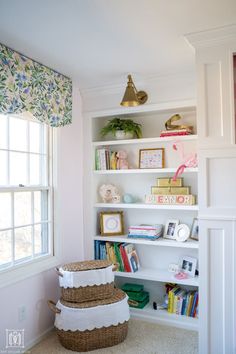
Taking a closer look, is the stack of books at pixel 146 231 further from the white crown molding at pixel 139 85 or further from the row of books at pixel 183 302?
the white crown molding at pixel 139 85

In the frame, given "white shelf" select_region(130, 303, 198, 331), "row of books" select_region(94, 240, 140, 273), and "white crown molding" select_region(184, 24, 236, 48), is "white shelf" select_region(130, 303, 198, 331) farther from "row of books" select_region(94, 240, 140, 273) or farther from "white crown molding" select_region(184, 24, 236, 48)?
"white crown molding" select_region(184, 24, 236, 48)

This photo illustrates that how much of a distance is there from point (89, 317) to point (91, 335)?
0.15 metres

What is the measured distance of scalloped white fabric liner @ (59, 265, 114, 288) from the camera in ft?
8.16

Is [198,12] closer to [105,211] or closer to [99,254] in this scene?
[105,211]

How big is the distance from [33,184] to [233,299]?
1885 mm

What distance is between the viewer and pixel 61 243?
2.93m

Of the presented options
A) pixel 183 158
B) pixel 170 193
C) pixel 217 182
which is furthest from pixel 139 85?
pixel 217 182

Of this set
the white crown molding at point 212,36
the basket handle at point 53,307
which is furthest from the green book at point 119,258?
the white crown molding at point 212,36

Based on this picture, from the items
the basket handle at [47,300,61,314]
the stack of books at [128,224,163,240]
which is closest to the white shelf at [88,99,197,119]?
the stack of books at [128,224,163,240]

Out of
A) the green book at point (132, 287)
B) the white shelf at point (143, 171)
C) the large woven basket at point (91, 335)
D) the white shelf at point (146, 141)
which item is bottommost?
the large woven basket at point (91, 335)

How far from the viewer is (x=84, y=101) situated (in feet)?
10.7

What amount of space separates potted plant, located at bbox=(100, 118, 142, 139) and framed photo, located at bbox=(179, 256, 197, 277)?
4.42 ft

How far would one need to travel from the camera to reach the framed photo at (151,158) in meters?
3.12

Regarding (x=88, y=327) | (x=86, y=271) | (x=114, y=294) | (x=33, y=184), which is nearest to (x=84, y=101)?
(x=33, y=184)
